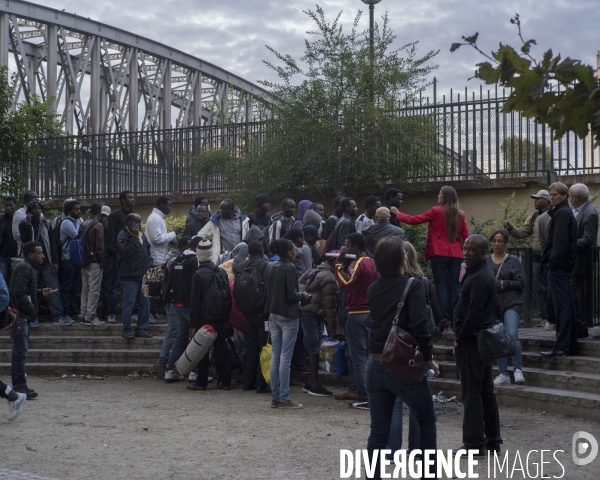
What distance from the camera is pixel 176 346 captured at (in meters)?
10.6

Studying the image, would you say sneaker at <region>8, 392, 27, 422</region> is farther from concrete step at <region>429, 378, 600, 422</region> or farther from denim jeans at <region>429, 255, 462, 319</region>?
denim jeans at <region>429, 255, 462, 319</region>

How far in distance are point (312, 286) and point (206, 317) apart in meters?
1.54

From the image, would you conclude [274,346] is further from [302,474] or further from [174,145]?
[174,145]

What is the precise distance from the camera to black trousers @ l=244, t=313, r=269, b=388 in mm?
9805

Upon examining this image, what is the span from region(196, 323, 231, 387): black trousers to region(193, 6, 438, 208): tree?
15.5ft

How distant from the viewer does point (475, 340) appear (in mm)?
6441

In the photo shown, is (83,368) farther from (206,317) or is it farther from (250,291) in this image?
(250,291)

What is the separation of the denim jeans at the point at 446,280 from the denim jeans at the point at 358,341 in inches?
70.9

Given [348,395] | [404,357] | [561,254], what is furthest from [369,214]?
[404,357]

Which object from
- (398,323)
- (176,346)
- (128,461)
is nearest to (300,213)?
(176,346)

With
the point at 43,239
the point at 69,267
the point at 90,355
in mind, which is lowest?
the point at 90,355

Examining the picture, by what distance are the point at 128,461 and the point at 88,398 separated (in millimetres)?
3248

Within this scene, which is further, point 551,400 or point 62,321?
point 62,321

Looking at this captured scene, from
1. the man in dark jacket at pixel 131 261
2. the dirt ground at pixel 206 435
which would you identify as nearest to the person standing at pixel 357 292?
the dirt ground at pixel 206 435
